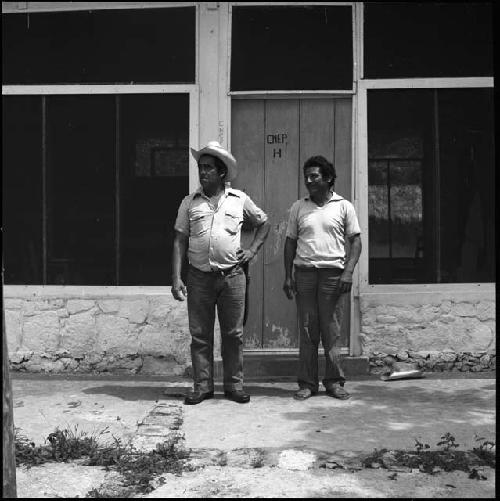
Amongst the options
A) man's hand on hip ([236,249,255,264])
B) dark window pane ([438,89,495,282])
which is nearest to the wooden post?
man's hand on hip ([236,249,255,264])

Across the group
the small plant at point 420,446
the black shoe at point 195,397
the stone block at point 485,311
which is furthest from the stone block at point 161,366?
the small plant at point 420,446

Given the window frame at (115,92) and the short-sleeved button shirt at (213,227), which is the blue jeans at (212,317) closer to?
the short-sleeved button shirt at (213,227)

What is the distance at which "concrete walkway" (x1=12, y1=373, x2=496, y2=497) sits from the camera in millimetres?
5254

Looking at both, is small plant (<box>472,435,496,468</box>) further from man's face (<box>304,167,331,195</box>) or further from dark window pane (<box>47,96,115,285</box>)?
dark window pane (<box>47,96,115,285</box>)

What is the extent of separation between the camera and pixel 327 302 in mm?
6582

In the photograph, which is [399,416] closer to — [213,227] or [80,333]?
[213,227]

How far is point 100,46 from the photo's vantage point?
766 cm

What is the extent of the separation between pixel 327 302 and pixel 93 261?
2476 millimetres

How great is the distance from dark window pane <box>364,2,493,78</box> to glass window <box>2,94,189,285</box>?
6.99 feet

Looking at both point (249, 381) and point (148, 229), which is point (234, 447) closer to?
point (249, 381)

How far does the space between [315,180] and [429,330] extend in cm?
214

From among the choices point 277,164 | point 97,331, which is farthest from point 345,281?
point 97,331

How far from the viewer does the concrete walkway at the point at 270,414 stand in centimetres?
525

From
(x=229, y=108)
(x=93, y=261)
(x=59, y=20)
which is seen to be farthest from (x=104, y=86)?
(x=93, y=261)
